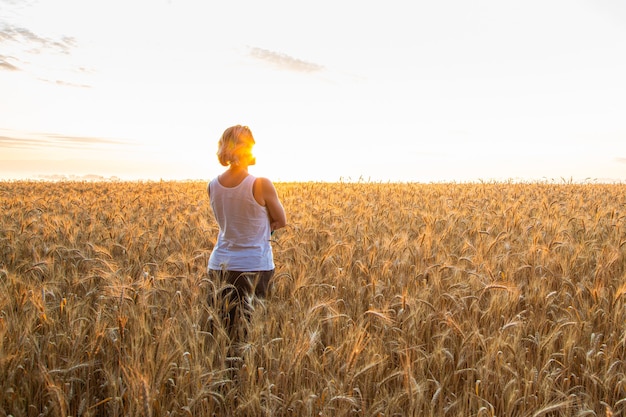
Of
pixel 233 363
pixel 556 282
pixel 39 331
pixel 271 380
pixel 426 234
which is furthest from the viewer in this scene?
pixel 426 234

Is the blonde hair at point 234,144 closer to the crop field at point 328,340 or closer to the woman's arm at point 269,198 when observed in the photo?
the woman's arm at point 269,198

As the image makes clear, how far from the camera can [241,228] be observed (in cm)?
364

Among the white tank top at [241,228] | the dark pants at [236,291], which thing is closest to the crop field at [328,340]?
the dark pants at [236,291]

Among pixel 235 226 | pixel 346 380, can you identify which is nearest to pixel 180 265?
pixel 235 226

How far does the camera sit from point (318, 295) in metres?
3.99

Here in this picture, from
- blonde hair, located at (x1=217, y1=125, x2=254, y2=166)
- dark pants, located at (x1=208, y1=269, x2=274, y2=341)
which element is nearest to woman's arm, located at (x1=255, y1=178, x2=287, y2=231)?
blonde hair, located at (x1=217, y1=125, x2=254, y2=166)

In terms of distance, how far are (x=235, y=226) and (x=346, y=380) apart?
1.57m

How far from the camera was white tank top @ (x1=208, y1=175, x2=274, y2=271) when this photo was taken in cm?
356

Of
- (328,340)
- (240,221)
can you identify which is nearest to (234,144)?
(240,221)

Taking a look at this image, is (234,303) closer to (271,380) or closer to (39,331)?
(271,380)

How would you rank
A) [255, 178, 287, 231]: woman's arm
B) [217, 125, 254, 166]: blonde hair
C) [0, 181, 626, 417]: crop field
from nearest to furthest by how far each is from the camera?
[0, 181, 626, 417]: crop field → [217, 125, 254, 166]: blonde hair → [255, 178, 287, 231]: woman's arm

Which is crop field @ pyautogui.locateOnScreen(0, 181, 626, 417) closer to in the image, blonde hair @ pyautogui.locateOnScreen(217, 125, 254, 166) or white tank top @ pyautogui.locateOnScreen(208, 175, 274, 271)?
white tank top @ pyautogui.locateOnScreen(208, 175, 274, 271)

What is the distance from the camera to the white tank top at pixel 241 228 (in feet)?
11.7

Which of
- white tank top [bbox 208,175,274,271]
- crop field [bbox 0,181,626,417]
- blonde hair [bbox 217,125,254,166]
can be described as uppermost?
blonde hair [bbox 217,125,254,166]
